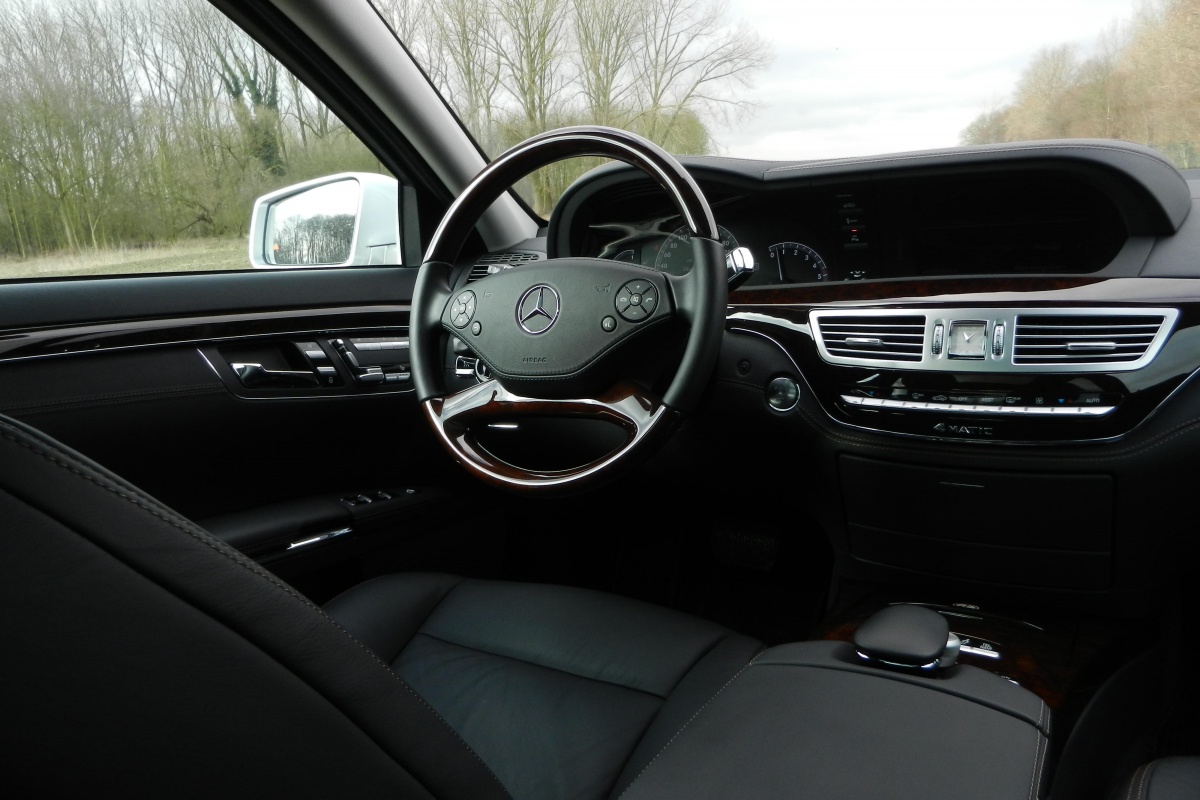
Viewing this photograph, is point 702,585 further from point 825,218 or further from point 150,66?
point 150,66

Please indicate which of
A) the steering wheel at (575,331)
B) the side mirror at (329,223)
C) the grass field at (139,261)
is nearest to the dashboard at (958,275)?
the steering wheel at (575,331)

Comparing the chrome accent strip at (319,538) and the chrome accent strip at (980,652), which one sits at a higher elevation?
the chrome accent strip at (980,652)

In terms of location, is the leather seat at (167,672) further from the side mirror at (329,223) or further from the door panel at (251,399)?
the side mirror at (329,223)

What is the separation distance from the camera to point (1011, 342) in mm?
1502

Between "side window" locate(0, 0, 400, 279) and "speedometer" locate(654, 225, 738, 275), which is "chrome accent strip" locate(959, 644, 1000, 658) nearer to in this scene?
"speedometer" locate(654, 225, 738, 275)

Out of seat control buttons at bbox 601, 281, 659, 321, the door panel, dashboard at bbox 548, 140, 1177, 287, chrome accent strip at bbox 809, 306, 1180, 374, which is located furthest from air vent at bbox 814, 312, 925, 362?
the door panel

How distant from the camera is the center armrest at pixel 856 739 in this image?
2.74 ft

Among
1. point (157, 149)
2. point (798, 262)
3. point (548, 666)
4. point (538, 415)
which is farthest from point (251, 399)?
point (798, 262)

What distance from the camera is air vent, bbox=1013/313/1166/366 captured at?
4.74 ft

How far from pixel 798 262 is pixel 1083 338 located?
90cm

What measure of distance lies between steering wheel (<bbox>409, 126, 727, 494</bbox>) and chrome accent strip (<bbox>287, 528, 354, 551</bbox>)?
59 centimetres

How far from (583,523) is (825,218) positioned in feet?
3.21

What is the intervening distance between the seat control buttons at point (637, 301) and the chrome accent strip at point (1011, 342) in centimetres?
41

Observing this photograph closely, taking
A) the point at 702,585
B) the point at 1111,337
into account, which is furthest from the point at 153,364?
the point at 1111,337
